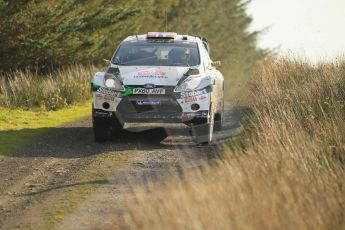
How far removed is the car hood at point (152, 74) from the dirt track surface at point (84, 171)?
1.03 m

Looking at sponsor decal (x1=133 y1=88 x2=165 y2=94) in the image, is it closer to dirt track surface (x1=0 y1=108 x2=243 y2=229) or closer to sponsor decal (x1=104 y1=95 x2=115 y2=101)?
sponsor decal (x1=104 y1=95 x2=115 y2=101)

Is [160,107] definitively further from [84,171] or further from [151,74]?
[84,171]

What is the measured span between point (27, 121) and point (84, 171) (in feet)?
24.7

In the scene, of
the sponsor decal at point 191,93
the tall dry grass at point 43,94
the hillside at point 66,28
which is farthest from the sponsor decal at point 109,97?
the hillside at point 66,28

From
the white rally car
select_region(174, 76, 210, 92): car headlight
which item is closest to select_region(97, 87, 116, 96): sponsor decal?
the white rally car

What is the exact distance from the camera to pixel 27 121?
16875 mm

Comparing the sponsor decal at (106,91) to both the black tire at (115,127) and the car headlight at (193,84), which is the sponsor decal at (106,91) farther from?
the car headlight at (193,84)

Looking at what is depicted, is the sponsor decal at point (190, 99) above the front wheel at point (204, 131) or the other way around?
above

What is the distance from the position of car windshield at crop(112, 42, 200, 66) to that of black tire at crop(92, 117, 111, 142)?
43.2 inches

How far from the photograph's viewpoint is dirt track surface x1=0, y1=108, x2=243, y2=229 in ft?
23.2

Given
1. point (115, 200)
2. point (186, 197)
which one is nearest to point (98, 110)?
point (115, 200)

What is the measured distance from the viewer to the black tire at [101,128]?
484 inches

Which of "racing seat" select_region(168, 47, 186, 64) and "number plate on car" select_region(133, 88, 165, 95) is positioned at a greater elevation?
"racing seat" select_region(168, 47, 186, 64)

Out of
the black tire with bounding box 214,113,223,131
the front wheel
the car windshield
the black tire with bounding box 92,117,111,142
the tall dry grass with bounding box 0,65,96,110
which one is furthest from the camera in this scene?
the tall dry grass with bounding box 0,65,96,110
